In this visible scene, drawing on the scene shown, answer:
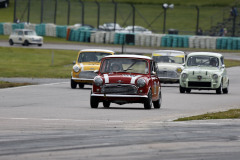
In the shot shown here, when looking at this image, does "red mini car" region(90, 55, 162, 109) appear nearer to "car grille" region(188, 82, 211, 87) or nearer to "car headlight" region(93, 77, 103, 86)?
"car headlight" region(93, 77, 103, 86)

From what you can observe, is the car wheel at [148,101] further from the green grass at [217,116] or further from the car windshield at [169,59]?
the car windshield at [169,59]

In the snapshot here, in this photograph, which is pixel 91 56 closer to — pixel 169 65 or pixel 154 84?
pixel 169 65

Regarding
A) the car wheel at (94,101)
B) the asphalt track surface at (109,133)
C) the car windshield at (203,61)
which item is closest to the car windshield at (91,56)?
the car windshield at (203,61)

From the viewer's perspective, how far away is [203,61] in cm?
2605

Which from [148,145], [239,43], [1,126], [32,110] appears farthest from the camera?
[239,43]

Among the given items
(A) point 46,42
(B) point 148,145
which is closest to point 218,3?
(A) point 46,42

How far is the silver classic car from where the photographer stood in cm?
2488

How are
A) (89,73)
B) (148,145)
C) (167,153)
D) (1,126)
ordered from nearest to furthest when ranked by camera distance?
1. (167,153)
2. (148,145)
3. (1,126)
4. (89,73)

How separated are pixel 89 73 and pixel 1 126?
12.6 meters

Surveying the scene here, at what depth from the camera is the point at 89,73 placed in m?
25.9

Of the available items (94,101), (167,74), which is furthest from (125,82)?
(167,74)

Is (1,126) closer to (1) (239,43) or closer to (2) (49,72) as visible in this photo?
(2) (49,72)

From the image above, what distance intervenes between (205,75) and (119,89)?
7.99 metres

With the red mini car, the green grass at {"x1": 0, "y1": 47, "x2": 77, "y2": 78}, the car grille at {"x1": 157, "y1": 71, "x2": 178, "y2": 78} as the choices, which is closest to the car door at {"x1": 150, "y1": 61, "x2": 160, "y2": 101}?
the red mini car
